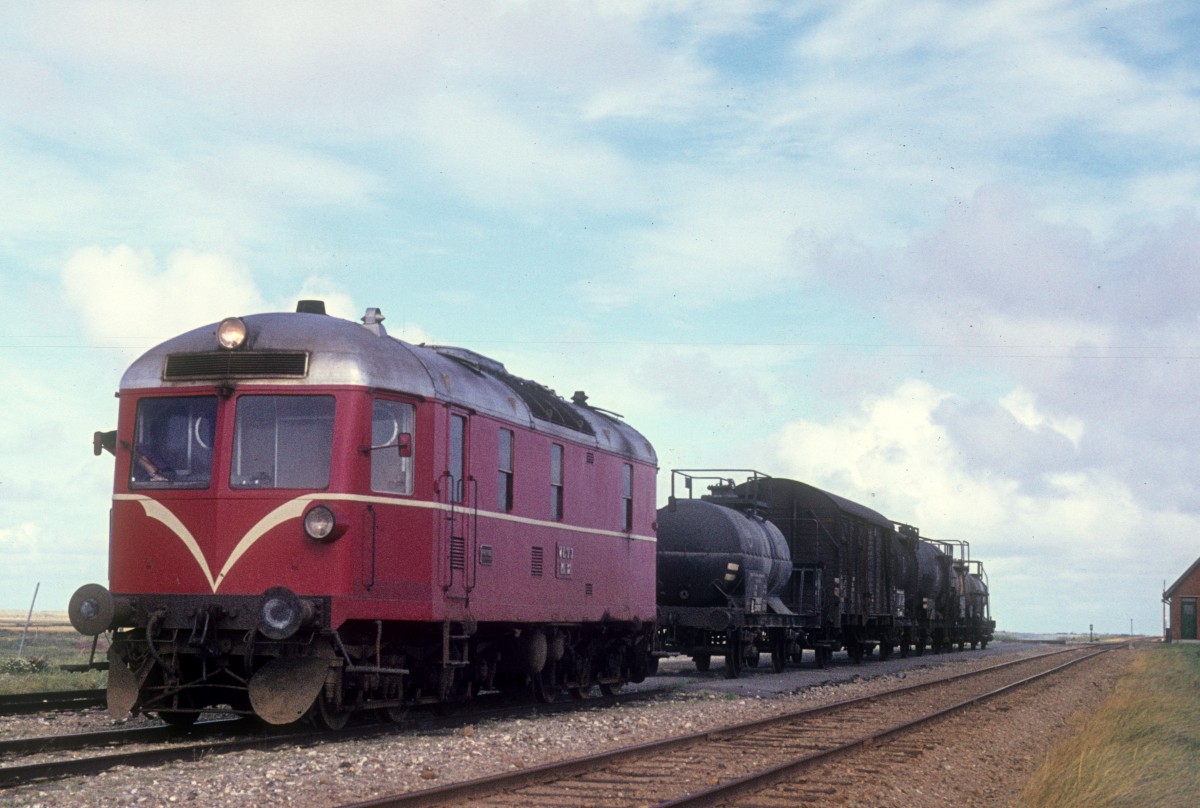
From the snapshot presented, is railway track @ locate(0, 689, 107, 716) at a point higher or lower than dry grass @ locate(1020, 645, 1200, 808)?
higher

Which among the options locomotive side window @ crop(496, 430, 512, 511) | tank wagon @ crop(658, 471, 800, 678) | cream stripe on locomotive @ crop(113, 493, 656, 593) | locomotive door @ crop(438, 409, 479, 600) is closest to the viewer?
→ cream stripe on locomotive @ crop(113, 493, 656, 593)

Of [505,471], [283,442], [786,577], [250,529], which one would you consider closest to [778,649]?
[786,577]

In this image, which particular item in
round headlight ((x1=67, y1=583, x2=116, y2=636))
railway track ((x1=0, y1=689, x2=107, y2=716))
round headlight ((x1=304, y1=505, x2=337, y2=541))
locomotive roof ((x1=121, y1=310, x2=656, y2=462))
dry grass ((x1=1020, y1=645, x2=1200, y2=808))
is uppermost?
locomotive roof ((x1=121, y1=310, x2=656, y2=462))

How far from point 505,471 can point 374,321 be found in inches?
95.1

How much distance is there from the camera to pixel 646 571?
66.2 feet

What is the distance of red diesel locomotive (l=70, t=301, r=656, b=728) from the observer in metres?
12.4

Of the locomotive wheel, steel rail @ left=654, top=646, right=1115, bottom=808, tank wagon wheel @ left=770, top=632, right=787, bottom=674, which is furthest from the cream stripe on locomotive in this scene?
tank wagon wheel @ left=770, top=632, right=787, bottom=674

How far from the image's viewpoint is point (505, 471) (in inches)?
606

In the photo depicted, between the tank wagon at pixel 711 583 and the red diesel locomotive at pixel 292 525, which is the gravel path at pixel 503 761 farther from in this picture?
the tank wagon at pixel 711 583

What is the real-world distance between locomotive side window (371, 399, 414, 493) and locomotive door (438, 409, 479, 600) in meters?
0.56

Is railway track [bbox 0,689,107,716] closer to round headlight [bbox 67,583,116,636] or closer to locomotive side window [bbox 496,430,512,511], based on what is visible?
round headlight [bbox 67,583,116,636]

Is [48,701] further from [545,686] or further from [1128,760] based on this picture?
[1128,760]

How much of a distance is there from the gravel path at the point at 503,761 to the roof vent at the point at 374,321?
4027 millimetres

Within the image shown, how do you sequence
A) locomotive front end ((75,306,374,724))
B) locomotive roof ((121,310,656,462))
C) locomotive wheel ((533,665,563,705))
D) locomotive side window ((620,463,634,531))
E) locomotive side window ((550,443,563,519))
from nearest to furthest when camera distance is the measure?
locomotive front end ((75,306,374,724))
locomotive roof ((121,310,656,462))
locomotive side window ((550,443,563,519))
locomotive wheel ((533,665,563,705))
locomotive side window ((620,463,634,531))
